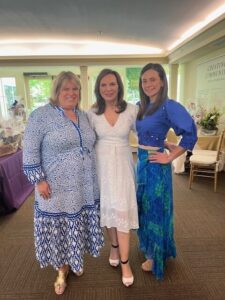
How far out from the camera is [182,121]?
1475 millimetres

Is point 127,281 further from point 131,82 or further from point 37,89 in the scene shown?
point 37,89

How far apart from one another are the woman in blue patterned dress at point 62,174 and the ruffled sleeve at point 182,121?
528mm

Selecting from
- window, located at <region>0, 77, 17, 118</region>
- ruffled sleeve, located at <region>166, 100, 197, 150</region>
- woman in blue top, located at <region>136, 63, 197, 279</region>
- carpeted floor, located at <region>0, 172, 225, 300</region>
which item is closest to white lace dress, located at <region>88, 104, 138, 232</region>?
woman in blue top, located at <region>136, 63, 197, 279</region>

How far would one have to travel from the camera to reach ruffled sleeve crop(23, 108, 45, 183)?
1369mm

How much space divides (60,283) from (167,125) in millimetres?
1349

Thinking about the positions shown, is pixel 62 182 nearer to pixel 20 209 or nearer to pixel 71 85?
pixel 71 85

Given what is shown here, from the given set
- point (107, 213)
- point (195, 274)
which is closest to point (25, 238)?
point (107, 213)

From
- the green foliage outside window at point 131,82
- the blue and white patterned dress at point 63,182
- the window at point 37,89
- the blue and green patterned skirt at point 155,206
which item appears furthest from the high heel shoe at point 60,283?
the window at point 37,89

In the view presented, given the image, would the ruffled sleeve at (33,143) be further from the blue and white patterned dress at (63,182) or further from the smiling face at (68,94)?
the smiling face at (68,94)

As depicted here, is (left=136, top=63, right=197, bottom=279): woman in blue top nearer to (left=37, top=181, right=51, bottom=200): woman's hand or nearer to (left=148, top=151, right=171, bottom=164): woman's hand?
(left=148, top=151, right=171, bottom=164): woman's hand

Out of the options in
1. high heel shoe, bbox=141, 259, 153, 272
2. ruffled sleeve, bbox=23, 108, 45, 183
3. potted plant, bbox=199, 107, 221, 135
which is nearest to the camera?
ruffled sleeve, bbox=23, 108, 45, 183

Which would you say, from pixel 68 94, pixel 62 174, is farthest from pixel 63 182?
pixel 68 94

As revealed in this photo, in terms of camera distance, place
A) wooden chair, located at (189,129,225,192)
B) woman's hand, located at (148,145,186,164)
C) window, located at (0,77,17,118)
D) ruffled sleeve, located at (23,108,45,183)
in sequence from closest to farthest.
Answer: ruffled sleeve, located at (23,108,45,183) < woman's hand, located at (148,145,186,164) < wooden chair, located at (189,129,225,192) < window, located at (0,77,17,118)

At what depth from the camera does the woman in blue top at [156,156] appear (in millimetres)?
1511
